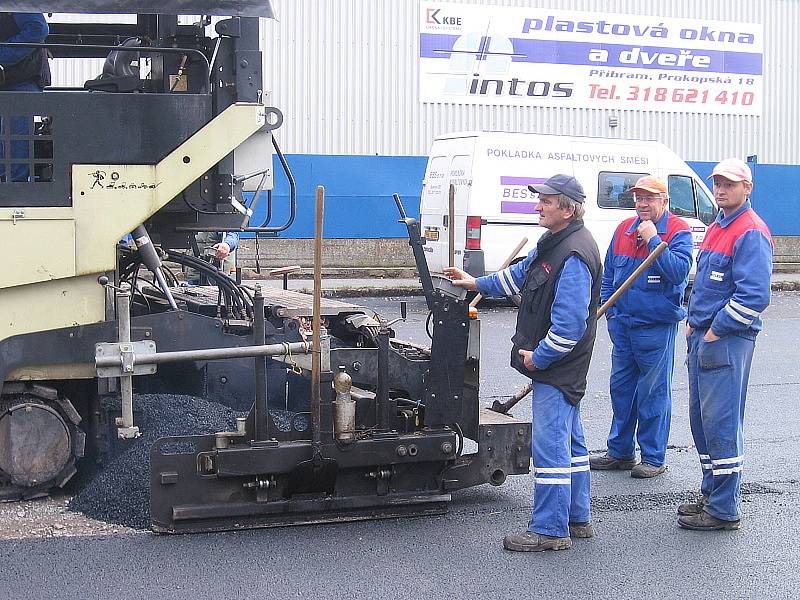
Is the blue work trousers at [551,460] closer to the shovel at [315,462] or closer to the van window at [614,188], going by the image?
the shovel at [315,462]

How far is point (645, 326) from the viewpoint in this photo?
6574mm

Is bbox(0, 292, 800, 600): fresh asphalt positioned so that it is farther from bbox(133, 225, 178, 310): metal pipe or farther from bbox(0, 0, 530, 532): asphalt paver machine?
bbox(133, 225, 178, 310): metal pipe

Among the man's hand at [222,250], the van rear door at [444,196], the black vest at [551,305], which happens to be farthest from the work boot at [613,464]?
the van rear door at [444,196]

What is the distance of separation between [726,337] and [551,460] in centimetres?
112

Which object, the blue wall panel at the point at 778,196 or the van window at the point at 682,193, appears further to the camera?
the blue wall panel at the point at 778,196

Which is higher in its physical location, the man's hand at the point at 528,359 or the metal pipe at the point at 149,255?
the metal pipe at the point at 149,255

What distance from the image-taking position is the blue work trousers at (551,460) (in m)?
5.18

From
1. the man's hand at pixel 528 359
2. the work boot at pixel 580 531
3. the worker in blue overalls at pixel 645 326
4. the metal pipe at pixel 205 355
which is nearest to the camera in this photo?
the metal pipe at pixel 205 355

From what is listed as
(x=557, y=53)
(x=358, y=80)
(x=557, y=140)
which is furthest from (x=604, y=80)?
(x=557, y=140)

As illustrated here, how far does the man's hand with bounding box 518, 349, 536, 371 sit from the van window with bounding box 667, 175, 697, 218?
37.4 feet

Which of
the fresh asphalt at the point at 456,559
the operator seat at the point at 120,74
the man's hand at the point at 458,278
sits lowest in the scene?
the fresh asphalt at the point at 456,559

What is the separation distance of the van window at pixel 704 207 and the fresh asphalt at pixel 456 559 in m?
10.4

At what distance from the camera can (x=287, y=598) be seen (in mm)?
4504

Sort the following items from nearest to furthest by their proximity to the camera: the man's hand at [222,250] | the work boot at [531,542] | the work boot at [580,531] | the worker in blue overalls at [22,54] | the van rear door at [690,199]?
the work boot at [531,542] → the work boot at [580,531] → the worker in blue overalls at [22,54] → the man's hand at [222,250] → the van rear door at [690,199]
